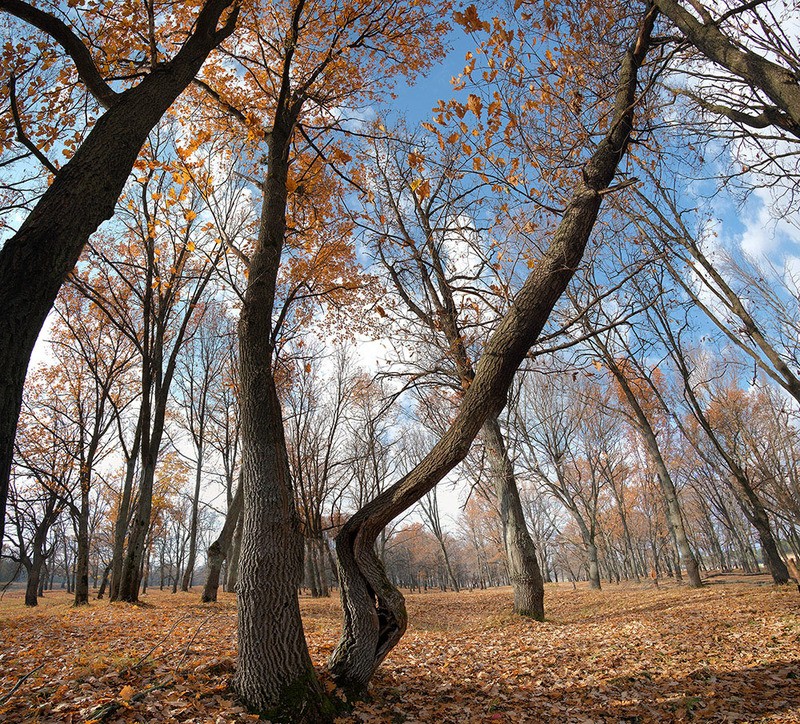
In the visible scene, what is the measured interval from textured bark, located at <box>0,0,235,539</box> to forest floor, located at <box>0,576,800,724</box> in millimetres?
2229

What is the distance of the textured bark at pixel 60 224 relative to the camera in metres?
1.93

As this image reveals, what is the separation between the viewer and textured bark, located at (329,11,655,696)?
347 cm

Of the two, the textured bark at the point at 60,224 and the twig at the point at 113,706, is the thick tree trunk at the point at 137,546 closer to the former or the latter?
the twig at the point at 113,706

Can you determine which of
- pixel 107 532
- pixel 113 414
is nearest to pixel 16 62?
pixel 113 414

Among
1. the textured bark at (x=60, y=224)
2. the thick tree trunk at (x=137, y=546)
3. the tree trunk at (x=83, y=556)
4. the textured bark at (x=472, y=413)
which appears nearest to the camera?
the textured bark at (x=60, y=224)

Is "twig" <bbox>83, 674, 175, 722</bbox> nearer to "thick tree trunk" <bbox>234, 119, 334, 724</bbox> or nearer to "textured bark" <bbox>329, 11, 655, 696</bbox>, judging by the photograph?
"thick tree trunk" <bbox>234, 119, 334, 724</bbox>

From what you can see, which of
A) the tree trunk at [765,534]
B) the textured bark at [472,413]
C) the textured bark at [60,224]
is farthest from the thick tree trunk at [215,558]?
the tree trunk at [765,534]

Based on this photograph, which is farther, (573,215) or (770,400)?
(770,400)

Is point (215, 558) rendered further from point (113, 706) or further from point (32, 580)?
point (32, 580)

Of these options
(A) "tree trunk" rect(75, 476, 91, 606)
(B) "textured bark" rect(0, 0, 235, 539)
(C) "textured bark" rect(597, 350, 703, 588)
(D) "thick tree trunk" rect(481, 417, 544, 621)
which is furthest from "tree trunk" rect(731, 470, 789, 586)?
(A) "tree trunk" rect(75, 476, 91, 606)

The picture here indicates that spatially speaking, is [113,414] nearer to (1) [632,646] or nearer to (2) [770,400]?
(1) [632,646]

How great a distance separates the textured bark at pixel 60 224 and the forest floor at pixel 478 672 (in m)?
2.23

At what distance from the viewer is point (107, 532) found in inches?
1460

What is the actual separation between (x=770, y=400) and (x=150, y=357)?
21.3 m
